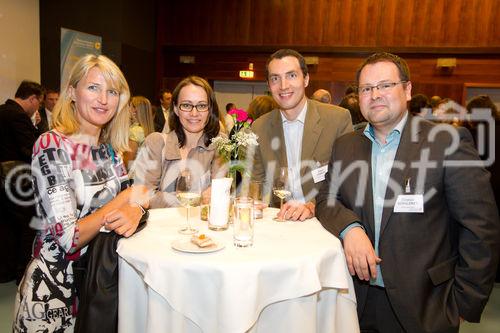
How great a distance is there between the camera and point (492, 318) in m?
3.38

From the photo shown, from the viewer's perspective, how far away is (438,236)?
1.76 meters

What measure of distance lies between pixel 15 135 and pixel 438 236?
458cm

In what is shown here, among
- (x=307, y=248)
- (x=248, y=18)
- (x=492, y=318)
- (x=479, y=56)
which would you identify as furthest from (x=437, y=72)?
(x=307, y=248)

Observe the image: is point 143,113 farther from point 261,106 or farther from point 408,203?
point 408,203

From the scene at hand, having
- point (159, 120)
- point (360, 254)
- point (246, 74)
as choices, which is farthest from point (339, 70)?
point (360, 254)

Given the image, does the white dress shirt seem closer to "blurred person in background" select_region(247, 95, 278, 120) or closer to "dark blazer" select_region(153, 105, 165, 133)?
"blurred person in background" select_region(247, 95, 278, 120)

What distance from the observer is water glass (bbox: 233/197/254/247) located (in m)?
1.65

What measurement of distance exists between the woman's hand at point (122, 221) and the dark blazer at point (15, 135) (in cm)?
345

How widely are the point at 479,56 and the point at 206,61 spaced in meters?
6.37

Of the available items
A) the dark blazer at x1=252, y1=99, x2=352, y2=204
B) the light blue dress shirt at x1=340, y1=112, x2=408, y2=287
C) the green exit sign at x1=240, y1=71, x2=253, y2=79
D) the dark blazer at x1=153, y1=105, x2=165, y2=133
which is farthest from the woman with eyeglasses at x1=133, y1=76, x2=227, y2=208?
the green exit sign at x1=240, y1=71, x2=253, y2=79

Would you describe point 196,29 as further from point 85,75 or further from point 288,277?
point 288,277

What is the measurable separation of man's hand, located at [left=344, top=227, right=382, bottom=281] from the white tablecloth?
0.05 m

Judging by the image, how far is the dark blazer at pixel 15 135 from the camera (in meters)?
4.61

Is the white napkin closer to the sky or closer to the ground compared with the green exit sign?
closer to the ground
